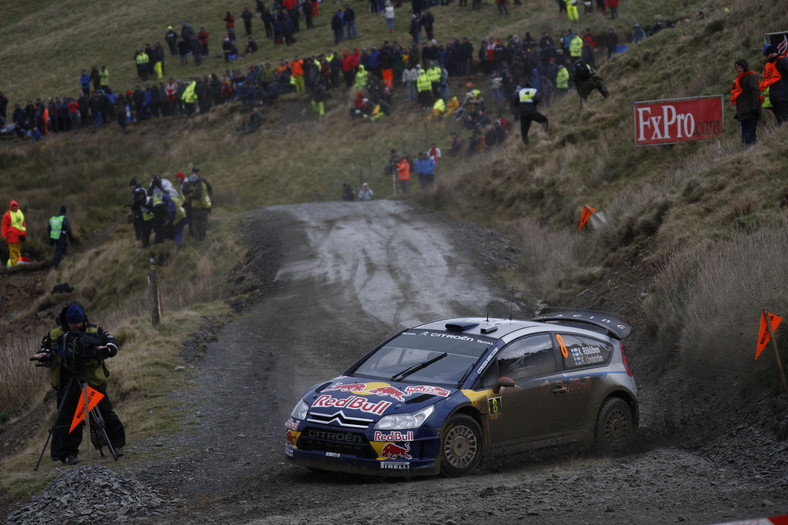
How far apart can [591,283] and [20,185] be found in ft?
94.7

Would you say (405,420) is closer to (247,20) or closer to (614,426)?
(614,426)

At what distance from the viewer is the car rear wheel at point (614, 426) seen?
32.1ft

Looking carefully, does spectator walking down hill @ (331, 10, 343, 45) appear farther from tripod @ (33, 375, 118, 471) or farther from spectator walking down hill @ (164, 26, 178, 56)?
tripod @ (33, 375, 118, 471)

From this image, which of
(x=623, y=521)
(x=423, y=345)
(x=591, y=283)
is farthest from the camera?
(x=591, y=283)

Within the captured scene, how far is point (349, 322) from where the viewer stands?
56.9 ft

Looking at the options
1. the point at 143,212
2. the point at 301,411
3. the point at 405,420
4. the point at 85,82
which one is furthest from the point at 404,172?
the point at 405,420

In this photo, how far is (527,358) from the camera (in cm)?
937

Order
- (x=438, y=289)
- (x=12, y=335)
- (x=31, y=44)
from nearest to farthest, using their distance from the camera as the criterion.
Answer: (x=438, y=289) < (x=12, y=335) < (x=31, y=44)

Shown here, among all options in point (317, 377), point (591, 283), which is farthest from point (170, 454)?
point (591, 283)

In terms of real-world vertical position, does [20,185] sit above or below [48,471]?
above

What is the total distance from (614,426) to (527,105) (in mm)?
16622

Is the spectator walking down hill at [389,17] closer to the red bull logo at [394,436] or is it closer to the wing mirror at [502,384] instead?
the wing mirror at [502,384]

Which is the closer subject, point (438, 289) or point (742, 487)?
point (742, 487)

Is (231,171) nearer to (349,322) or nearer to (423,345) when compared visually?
(349,322)
